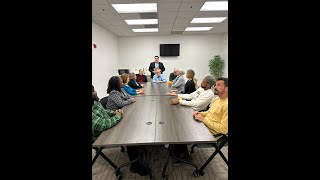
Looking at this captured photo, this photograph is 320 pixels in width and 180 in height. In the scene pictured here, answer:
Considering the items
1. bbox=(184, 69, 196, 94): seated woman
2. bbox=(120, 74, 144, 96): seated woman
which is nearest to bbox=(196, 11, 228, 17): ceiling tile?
bbox=(184, 69, 196, 94): seated woman

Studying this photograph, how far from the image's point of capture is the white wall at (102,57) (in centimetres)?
623

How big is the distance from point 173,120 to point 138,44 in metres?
7.65

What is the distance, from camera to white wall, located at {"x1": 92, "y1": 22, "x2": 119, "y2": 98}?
20.4 feet

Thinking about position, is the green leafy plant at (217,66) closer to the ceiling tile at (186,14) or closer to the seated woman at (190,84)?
the ceiling tile at (186,14)

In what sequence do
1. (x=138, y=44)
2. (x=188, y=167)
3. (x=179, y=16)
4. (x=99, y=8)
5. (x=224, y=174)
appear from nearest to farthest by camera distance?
(x=224, y=174), (x=188, y=167), (x=99, y=8), (x=179, y=16), (x=138, y=44)

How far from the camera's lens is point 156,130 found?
6.40ft

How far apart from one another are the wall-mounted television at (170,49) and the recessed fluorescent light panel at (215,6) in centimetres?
436

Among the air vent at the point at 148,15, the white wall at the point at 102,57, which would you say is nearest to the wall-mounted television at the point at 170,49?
the white wall at the point at 102,57

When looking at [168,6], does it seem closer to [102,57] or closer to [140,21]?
[140,21]
